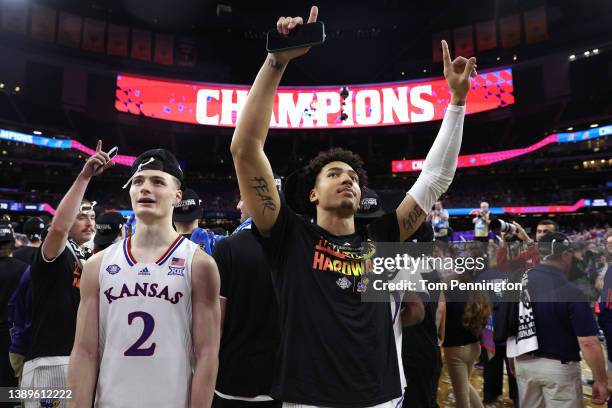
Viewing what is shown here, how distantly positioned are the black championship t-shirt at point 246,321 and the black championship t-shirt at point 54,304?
1.28 meters

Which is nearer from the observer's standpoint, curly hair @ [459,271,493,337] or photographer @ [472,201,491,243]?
curly hair @ [459,271,493,337]

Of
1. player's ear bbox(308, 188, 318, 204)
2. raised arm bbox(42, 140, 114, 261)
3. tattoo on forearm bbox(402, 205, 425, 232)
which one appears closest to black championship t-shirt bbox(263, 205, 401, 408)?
player's ear bbox(308, 188, 318, 204)

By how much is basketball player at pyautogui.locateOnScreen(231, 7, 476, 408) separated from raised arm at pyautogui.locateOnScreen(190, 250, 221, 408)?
356 mm

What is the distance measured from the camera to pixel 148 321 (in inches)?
76.2

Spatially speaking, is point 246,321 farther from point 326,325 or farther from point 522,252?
point 522,252

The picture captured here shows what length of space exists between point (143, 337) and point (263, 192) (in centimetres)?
89

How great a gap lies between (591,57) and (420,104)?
1424 cm

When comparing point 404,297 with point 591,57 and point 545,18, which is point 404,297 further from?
point 545,18

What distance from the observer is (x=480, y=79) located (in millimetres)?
29609

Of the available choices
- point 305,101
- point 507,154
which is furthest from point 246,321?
point 507,154

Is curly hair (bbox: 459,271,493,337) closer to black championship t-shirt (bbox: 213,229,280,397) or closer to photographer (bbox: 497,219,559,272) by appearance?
photographer (bbox: 497,219,559,272)

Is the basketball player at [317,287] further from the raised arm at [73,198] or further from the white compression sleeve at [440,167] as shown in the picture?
the raised arm at [73,198]

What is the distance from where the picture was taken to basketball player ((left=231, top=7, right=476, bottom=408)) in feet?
5.67

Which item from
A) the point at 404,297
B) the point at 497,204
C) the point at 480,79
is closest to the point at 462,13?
the point at 480,79
